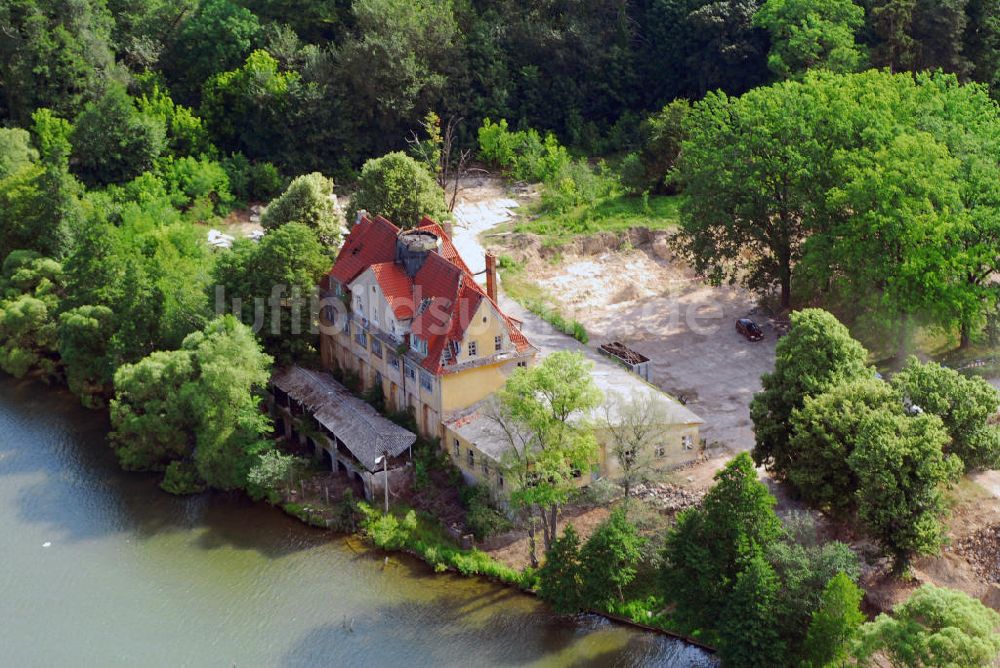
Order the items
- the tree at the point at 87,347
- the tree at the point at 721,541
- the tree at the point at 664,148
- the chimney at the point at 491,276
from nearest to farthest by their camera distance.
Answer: the tree at the point at 721,541 → the chimney at the point at 491,276 → the tree at the point at 87,347 → the tree at the point at 664,148

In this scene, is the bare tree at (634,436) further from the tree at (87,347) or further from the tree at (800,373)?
the tree at (87,347)

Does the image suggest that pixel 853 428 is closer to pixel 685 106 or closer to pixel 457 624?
pixel 457 624

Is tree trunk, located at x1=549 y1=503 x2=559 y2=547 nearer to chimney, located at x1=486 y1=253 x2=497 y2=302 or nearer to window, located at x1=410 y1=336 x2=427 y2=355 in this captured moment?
window, located at x1=410 y1=336 x2=427 y2=355

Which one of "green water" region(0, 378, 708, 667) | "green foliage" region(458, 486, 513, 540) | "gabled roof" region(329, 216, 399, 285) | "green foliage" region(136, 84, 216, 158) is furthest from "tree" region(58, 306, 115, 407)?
"green foliage" region(136, 84, 216, 158)

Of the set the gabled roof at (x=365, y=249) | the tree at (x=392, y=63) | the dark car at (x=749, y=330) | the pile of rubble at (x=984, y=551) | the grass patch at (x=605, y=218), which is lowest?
the pile of rubble at (x=984, y=551)

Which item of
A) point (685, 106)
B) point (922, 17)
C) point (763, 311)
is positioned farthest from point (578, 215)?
point (922, 17)

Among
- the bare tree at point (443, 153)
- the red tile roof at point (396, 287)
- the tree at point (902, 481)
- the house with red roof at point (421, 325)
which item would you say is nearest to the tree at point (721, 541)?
the tree at point (902, 481)

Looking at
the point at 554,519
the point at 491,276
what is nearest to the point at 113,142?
the point at 491,276

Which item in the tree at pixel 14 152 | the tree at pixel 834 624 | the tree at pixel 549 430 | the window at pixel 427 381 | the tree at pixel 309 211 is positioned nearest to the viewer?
the tree at pixel 834 624
